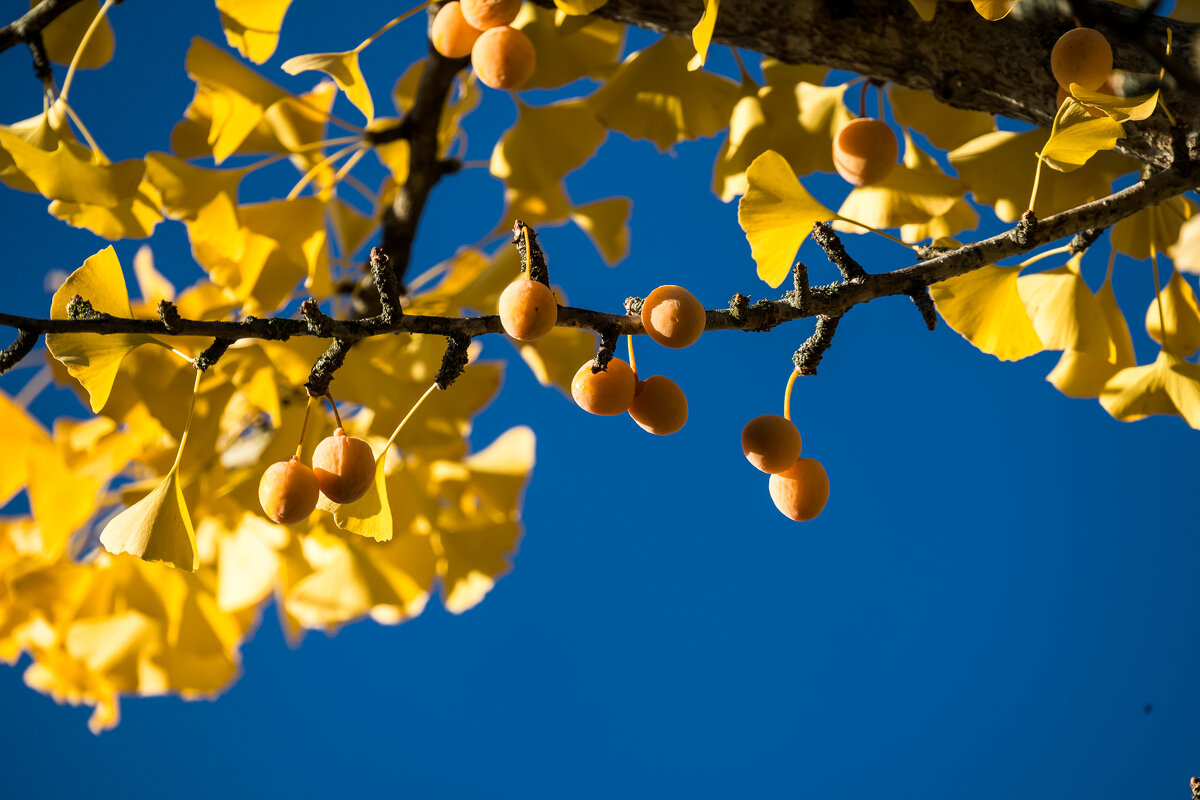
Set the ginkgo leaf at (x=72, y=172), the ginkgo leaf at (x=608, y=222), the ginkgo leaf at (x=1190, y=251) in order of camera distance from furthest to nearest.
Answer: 1. the ginkgo leaf at (x=608, y=222)
2. the ginkgo leaf at (x=72, y=172)
3. the ginkgo leaf at (x=1190, y=251)

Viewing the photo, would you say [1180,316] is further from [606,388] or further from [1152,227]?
[606,388]

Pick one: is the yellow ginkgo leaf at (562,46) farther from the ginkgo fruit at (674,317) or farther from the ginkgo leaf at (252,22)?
the ginkgo fruit at (674,317)

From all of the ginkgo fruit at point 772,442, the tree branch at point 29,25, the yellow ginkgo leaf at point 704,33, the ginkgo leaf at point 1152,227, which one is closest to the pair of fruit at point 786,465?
the ginkgo fruit at point 772,442

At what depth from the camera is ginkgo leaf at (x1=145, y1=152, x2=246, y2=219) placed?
0.44m

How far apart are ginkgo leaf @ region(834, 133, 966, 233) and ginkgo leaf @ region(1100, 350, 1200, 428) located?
0.37 feet

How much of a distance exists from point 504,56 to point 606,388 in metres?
0.16

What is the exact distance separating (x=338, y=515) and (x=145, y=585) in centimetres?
32

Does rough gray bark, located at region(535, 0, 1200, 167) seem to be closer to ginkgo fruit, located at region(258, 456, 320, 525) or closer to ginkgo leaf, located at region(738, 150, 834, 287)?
ginkgo leaf, located at region(738, 150, 834, 287)

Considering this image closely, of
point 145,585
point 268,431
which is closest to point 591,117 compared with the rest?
point 268,431

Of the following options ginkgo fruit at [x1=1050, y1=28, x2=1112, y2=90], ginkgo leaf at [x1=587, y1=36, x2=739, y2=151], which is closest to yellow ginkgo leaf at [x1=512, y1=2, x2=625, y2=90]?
ginkgo leaf at [x1=587, y1=36, x2=739, y2=151]

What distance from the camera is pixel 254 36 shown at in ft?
1.33

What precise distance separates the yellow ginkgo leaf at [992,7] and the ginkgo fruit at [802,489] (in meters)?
0.15

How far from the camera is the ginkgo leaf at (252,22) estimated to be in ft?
1.29

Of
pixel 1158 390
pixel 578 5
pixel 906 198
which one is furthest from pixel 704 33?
pixel 1158 390
